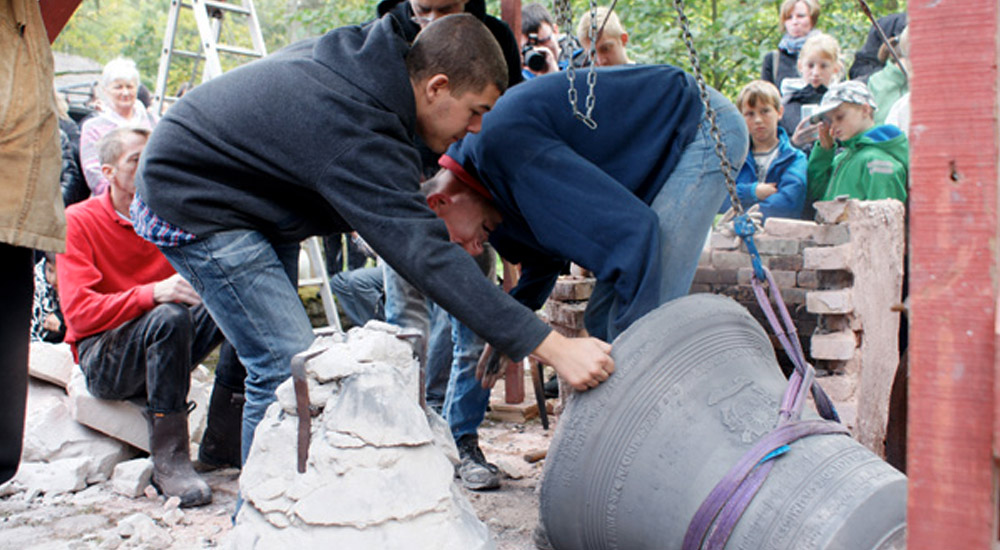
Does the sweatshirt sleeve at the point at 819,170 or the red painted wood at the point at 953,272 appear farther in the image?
the sweatshirt sleeve at the point at 819,170

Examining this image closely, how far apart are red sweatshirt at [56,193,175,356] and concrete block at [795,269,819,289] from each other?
280 cm

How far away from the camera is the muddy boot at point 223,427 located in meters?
3.73

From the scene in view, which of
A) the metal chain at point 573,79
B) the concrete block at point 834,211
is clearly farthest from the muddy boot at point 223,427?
the concrete block at point 834,211

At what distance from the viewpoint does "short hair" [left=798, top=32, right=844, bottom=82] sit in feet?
16.6

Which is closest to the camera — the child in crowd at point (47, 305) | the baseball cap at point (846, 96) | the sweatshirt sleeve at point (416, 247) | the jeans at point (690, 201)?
the sweatshirt sleeve at point (416, 247)

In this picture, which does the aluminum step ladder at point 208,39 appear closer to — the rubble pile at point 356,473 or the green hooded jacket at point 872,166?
the green hooded jacket at point 872,166

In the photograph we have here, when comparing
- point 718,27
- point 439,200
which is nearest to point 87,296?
point 439,200

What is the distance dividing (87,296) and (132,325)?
0.72 feet

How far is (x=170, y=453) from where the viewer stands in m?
3.51

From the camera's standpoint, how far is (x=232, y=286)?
253 cm

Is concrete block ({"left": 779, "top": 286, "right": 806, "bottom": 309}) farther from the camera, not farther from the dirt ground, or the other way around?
the camera

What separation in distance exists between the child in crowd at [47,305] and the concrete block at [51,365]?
1.36m

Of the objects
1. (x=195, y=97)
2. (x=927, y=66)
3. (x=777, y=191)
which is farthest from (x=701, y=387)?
(x=777, y=191)

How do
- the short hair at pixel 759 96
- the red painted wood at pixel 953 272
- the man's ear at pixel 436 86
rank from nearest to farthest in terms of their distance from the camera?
the red painted wood at pixel 953 272, the man's ear at pixel 436 86, the short hair at pixel 759 96
